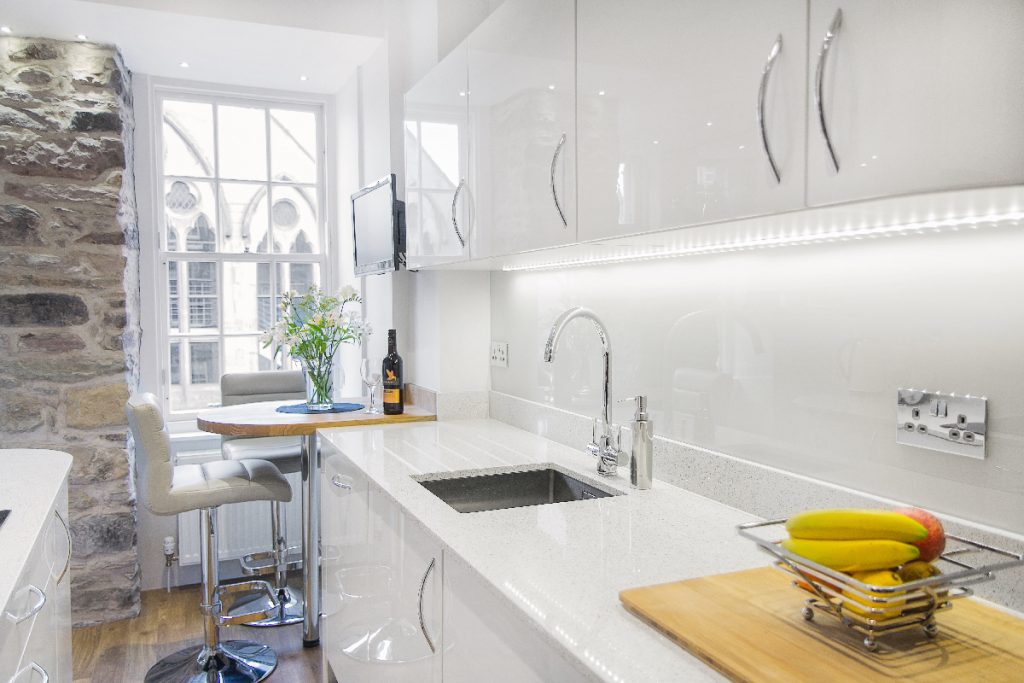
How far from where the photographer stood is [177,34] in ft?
10.5

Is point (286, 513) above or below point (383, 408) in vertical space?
below

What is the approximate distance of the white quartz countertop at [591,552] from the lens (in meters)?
0.98

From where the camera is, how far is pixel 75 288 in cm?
324

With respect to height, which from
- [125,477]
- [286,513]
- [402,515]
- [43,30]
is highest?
[43,30]

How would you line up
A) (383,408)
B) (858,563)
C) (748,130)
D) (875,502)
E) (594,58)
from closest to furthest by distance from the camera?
(858,563) → (748,130) → (875,502) → (594,58) → (383,408)

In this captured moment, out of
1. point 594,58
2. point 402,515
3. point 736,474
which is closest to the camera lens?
point 594,58

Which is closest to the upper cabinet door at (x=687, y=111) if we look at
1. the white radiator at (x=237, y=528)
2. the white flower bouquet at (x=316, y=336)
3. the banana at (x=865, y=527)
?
the banana at (x=865, y=527)

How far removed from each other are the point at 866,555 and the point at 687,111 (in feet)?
2.38

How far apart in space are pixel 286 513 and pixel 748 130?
130 inches

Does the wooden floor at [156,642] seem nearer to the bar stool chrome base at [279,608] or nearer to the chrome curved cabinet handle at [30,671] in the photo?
the bar stool chrome base at [279,608]

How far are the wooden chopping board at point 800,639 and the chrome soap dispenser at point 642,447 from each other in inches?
24.7

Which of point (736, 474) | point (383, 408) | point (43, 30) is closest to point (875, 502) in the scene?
point (736, 474)

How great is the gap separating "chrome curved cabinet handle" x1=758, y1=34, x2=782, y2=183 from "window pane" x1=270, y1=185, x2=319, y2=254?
3.52m

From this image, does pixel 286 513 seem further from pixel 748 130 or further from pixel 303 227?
pixel 748 130
